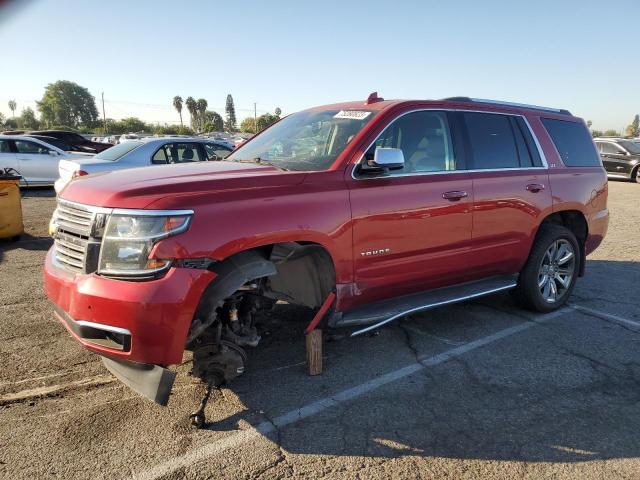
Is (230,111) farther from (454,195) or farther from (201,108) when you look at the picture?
(454,195)

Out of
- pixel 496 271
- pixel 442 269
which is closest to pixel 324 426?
pixel 442 269

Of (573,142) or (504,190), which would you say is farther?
(573,142)

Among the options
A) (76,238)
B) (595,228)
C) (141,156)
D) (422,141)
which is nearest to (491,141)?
(422,141)

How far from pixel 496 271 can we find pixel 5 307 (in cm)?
479

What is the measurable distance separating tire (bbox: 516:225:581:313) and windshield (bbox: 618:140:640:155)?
58.2 ft

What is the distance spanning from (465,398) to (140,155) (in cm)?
792

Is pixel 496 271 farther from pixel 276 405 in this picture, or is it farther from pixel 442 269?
pixel 276 405

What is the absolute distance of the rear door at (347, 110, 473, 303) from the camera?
3516 millimetres

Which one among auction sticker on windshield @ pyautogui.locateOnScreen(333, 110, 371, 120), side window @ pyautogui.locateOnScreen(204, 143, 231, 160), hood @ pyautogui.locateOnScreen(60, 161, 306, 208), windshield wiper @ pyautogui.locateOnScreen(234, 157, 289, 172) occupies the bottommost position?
hood @ pyautogui.locateOnScreen(60, 161, 306, 208)

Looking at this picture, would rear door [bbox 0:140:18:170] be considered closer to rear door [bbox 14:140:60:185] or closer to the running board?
rear door [bbox 14:140:60:185]

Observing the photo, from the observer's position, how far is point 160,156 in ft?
31.5

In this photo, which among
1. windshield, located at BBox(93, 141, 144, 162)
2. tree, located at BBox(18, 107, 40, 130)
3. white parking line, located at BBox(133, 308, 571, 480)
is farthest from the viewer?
tree, located at BBox(18, 107, 40, 130)

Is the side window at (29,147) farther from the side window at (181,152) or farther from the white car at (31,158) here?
the side window at (181,152)

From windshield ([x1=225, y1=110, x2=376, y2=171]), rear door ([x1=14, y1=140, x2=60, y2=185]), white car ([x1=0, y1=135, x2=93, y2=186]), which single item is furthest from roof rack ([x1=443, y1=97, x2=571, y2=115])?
rear door ([x1=14, y1=140, x2=60, y2=185])
